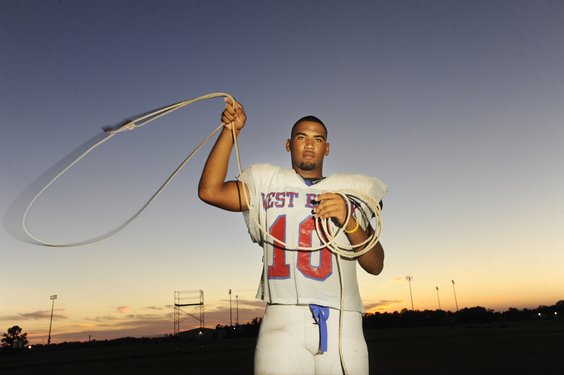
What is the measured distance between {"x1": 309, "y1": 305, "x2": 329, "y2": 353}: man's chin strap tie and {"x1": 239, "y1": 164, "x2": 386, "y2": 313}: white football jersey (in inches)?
1.7

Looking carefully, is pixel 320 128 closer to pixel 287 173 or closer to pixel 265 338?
pixel 287 173

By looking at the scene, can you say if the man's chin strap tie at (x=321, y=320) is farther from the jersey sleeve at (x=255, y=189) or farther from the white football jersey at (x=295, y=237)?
the jersey sleeve at (x=255, y=189)

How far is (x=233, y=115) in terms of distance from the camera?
11.1 ft

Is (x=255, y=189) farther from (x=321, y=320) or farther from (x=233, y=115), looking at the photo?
(x=321, y=320)

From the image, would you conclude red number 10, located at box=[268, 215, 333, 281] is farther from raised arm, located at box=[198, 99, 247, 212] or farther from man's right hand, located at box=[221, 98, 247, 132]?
man's right hand, located at box=[221, 98, 247, 132]

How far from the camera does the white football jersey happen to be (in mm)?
3115

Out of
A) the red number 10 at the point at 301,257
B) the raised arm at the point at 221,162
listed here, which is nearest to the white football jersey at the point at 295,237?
the red number 10 at the point at 301,257

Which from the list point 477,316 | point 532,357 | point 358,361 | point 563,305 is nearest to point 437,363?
point 532,357

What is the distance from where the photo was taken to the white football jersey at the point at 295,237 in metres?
3.12

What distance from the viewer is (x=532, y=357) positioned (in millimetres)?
18938

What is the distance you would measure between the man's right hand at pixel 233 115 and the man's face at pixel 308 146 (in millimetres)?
562

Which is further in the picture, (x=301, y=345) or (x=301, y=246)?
(x=301, y=246)

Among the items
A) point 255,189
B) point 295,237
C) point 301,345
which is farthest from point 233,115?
point 301,345

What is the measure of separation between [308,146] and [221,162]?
84 cm
